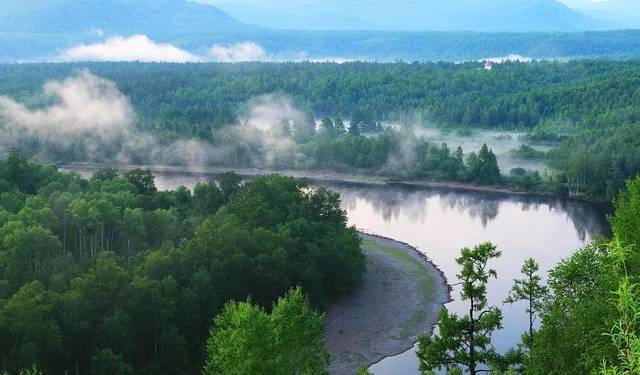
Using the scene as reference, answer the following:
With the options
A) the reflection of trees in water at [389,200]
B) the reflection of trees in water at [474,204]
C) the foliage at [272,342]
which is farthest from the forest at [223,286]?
the reflection of trees in water at [389,200]

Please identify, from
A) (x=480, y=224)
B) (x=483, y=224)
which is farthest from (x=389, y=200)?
(x=483, y=224)

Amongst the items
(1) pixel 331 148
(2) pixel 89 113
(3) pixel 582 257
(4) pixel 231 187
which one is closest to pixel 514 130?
(1) pixel 331 148

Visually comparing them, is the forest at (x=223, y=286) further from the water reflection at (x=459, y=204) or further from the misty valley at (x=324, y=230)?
the water reflection at (x=459, y=204)

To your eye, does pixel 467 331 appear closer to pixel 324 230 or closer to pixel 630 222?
pixel 630 222

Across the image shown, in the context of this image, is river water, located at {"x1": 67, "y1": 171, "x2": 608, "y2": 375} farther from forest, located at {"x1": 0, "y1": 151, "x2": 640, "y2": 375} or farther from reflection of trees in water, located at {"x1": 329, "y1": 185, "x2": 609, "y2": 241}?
forest, located at {"x1": 0, "y1": 151, "x2": 640, "y2": 375}

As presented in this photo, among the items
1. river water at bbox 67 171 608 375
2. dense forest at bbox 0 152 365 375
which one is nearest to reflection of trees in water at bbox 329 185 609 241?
river water at bbox 67 171 608 375

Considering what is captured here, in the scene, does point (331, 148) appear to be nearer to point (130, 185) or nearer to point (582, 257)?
point (130, 185)
